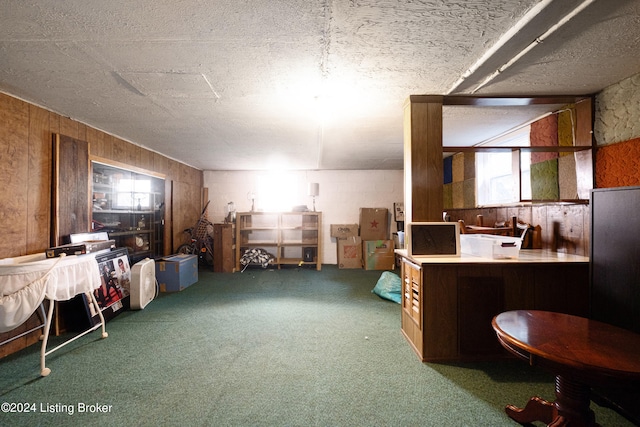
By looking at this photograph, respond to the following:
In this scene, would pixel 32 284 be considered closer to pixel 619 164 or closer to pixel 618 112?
pixel 619 164

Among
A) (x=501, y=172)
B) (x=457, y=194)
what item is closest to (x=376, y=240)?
(x=457, y=194)

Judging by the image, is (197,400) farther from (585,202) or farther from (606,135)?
(606,135)

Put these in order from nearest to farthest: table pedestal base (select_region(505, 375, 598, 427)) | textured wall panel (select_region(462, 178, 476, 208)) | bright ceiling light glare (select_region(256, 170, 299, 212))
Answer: table pedestal base (select_region(505, 375, 598, 427)) < textured wall panel (select_region(462, 178, 476, 208)) < bright ceiling light glare (select_region(256, 170, 299, 212))

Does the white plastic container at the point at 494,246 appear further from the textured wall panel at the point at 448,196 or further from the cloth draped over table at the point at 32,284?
the cloth draped over table at the point at 32,284

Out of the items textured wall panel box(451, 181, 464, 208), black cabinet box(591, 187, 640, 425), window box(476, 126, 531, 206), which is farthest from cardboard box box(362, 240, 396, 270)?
black cabinet box(591, 187, 640, 425)

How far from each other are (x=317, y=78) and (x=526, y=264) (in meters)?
2.21

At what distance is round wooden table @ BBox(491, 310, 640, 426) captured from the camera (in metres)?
0.97

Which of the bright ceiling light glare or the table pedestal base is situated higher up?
the bright ceiling light glare

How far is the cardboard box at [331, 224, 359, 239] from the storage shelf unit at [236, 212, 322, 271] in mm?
414

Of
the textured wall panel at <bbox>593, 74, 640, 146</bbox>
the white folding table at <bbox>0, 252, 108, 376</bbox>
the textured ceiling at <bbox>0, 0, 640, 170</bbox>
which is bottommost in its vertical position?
the white folding table at <bbox>0, 252, 108, 376</bbox>

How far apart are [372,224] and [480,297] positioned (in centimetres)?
388

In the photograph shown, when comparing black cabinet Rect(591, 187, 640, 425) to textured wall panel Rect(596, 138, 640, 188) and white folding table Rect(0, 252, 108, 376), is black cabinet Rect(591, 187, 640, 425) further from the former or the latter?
white folding table Rect(0, 252, 108, 376)

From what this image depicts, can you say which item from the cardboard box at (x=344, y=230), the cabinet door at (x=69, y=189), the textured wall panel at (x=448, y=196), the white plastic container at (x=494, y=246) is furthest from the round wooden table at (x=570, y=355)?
the cardboard box at (x=344, y=230)

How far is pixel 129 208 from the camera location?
4.07 meters
